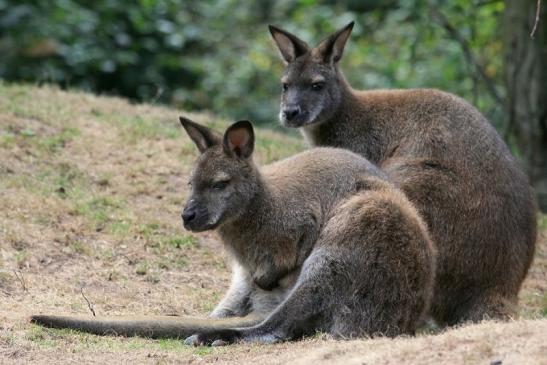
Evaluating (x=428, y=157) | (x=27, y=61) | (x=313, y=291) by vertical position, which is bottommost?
(x=27, y=61)

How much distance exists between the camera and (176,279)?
412 inches

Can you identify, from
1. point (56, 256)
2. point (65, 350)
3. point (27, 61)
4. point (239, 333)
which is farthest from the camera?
point (27, 61)

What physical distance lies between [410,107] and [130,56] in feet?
36.0

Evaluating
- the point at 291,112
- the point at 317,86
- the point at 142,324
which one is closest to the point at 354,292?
the point at 142,324

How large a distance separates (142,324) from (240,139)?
1771 mm

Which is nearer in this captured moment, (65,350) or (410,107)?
(65,350)

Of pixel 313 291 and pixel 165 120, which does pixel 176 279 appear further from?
pixel 165 120

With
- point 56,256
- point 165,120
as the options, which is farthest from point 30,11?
point 56,256

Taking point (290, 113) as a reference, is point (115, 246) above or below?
below

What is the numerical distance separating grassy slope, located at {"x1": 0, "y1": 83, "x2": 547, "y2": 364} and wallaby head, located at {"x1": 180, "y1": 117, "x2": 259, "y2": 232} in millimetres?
1100

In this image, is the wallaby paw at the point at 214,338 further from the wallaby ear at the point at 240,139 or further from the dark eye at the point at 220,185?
the wallaby ear at the point at 240,139

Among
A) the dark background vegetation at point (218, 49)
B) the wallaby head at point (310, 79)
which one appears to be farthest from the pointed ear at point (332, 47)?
the dark background vegetation at point (218, 49)

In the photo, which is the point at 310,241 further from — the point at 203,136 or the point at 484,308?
the point at 484,308

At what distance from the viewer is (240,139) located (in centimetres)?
872
